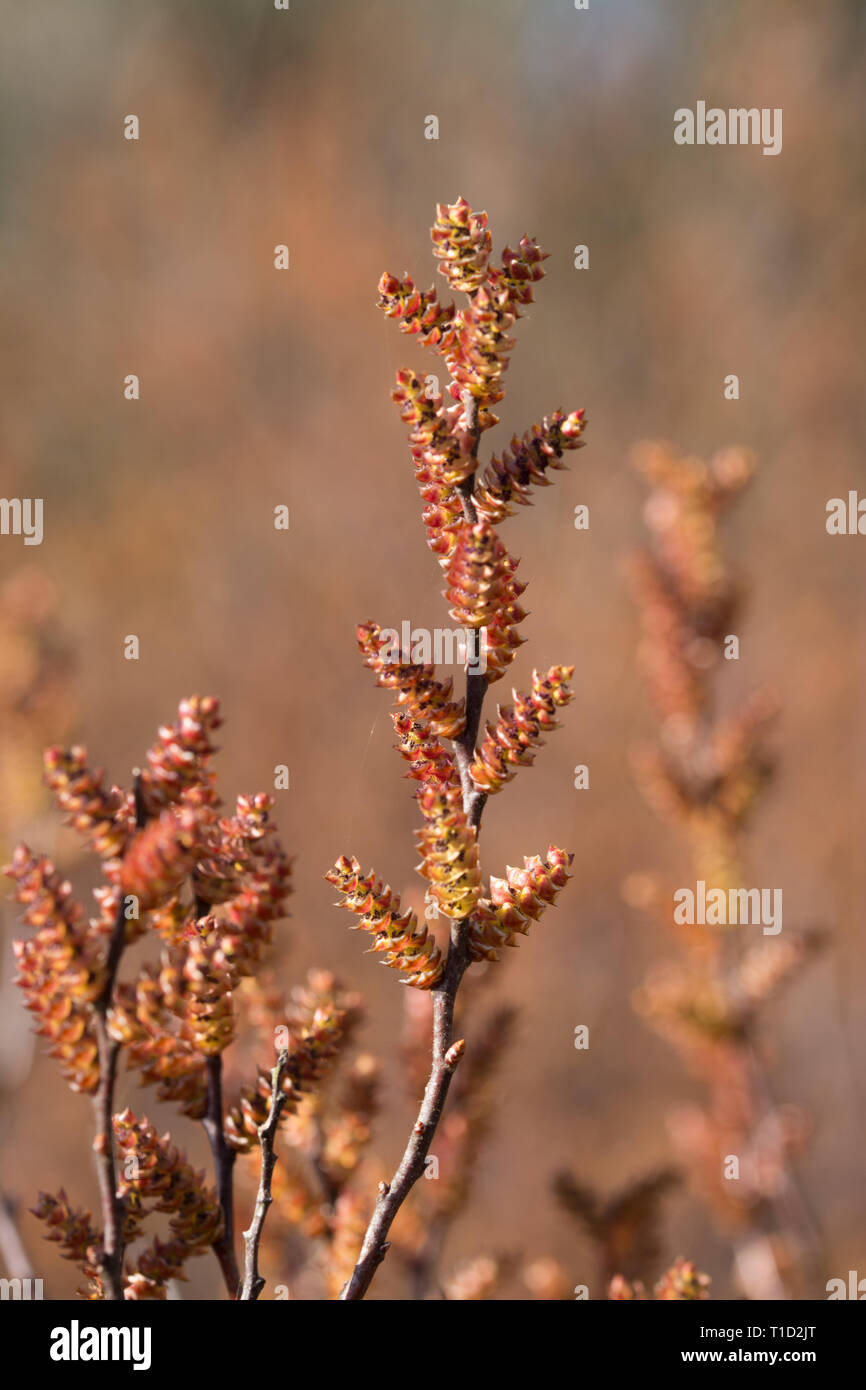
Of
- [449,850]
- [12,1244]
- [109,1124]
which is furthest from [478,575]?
[12,1244]

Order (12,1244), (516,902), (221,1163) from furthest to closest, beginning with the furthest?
(12,1244)
(221,1163)
(516,902)

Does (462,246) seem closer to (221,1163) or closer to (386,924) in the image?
(386,924)

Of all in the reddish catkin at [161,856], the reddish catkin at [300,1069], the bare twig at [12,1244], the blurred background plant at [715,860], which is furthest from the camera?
the blurred background plant at [715,860]

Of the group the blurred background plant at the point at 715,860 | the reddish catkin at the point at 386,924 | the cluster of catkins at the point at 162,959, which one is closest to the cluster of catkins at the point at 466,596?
the reddish catkin at the point at 386,924

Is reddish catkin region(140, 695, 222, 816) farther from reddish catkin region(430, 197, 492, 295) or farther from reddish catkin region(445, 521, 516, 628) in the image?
reddish catkin region(430, 197, 492, 295)

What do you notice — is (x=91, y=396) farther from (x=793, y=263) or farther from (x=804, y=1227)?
(x=804, y=1227)

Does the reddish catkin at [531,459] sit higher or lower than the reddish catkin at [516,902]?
higher

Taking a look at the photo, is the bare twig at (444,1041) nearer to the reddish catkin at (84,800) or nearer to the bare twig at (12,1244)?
the reddish catkin at (84,800)
